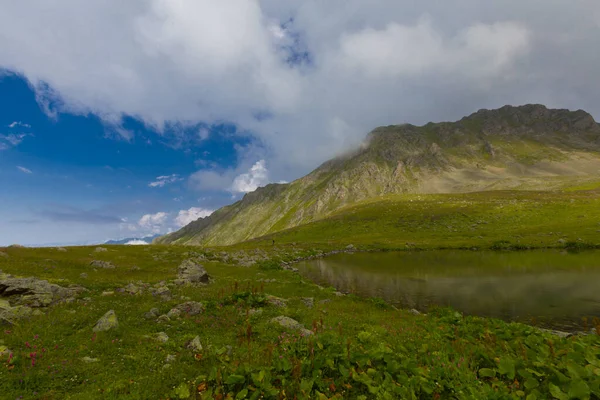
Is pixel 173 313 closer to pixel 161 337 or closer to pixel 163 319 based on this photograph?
pixel 163 319

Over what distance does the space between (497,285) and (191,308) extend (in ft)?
125

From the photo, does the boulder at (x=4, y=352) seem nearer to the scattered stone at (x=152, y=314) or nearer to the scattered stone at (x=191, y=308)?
the scattered stone at (x=152, y=314)

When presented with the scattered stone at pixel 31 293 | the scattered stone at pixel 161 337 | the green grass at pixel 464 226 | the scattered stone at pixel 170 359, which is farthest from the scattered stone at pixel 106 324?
the green grass at pixel 464 226

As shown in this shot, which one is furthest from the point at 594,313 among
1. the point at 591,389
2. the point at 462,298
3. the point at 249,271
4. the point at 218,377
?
the point at 249,271

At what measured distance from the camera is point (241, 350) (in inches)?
431

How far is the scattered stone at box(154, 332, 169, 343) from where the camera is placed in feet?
42.0

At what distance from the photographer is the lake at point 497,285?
2698 centimetres

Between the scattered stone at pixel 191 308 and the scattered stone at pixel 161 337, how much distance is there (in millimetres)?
3743

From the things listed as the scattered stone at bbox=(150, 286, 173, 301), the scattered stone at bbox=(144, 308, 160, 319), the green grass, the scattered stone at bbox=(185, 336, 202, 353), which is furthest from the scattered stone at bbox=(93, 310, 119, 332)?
the green grass

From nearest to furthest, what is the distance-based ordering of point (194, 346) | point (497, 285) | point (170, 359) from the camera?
1. point (170, 359)
2. point (194, 346)
3. point (497, 285)

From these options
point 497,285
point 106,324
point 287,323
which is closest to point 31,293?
point 106,324

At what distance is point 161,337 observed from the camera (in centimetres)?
1312

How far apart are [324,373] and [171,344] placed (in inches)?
281

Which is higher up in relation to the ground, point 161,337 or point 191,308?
point 191,308
